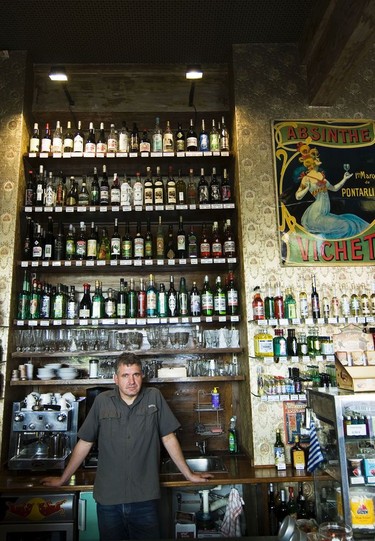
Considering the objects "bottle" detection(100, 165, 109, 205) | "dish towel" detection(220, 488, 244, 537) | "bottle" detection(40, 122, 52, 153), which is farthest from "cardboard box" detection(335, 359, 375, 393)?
"bottle" detection(40, 122, 52, 153)

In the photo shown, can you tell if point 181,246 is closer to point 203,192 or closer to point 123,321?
point 203,192

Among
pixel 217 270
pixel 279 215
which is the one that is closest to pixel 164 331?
pixel 217 270

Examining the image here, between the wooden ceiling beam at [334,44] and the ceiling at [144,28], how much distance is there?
0.26 m

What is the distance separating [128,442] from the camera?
2.80 meters

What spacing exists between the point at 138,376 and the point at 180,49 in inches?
131

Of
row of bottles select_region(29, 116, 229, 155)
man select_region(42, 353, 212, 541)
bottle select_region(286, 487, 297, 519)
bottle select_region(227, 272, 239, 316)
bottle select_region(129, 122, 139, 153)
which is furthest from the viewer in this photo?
bottle select_region(129, 122, 139, 153)

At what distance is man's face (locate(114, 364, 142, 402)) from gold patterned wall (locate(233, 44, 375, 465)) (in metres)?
1.20

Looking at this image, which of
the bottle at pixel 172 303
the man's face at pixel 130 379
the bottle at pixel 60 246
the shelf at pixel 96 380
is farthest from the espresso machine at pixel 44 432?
the bottle at pixel 60 246

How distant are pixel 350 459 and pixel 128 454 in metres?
1.32

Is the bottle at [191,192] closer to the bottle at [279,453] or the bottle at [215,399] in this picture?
the bottle at [215,399]

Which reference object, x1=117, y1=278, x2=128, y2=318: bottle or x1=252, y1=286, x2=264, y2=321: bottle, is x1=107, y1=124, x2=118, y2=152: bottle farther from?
x1=252, y1=286, x2=264, y2=321: bottle

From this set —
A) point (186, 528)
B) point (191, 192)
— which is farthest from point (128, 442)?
point (191, 192)

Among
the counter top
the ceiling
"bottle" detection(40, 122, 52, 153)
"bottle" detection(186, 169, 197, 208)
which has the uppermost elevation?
the ceiling

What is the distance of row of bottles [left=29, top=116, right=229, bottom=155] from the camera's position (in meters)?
4.28
